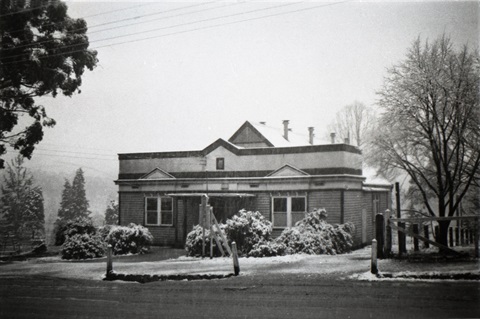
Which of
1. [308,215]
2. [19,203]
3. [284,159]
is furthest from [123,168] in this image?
[308,215]

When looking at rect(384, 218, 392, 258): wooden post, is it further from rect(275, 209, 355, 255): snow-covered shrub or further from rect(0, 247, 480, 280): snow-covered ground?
rect(275, 209, 355, 255): snow-covered shrub

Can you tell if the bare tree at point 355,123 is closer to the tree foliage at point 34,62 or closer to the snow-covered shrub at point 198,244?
the snow-covered shrub at point 198,244

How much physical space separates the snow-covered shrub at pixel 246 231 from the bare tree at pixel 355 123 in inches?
194

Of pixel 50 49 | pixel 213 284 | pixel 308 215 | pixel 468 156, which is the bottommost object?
pixel 213 284

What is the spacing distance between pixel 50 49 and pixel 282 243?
1086 cm

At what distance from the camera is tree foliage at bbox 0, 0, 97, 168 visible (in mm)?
15344

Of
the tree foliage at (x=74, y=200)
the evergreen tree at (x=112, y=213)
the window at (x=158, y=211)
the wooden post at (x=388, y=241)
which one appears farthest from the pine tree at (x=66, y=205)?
the wooden post at (x=388, y=241)

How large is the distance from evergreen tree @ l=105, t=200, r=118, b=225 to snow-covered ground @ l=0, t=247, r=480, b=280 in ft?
16.1

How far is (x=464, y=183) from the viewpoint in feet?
43.0

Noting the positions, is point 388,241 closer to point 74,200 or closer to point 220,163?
point 220,163

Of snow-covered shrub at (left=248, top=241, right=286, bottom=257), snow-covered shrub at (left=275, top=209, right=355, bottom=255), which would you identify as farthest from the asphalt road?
snow-covered shrub at (left=275, top=209, right=355, bottom=255)

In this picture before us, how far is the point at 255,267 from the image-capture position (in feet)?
50.4

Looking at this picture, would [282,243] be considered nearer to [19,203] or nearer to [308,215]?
[308,215]

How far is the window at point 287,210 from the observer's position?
20594 millimetres
